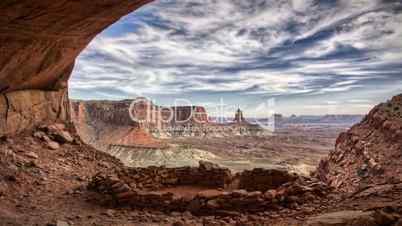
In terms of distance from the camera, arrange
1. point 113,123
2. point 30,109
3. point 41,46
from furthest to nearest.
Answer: point 113,123, point 30,109, point 41,46

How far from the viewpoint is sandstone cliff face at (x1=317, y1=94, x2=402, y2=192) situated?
10.2 metres

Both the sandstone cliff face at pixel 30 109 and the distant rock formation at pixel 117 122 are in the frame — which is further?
the distant rock formation at pixel 117 122

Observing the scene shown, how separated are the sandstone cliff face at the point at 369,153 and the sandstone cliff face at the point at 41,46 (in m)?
7.90

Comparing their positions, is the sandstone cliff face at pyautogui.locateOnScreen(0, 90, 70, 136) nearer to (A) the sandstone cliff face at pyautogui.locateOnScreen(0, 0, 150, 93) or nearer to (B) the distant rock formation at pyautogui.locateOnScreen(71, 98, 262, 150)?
(A) the sandstone cliff face at pyautogui.locateOnScreen(0, 0, 150, 93)

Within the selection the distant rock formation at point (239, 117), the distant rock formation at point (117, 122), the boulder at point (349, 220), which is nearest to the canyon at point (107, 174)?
the boulder at point (349, 220)

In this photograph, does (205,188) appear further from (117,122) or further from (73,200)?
(117,122)

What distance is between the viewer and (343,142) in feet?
50.6

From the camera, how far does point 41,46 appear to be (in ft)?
31.6

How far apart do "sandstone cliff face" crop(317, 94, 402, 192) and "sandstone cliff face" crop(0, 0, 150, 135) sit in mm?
7902

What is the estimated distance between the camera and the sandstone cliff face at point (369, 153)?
10172mm

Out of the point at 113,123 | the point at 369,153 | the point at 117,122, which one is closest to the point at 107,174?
the point at 369,153

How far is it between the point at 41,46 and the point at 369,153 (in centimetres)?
1123

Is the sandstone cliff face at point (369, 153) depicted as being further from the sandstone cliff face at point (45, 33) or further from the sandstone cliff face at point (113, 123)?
the sandstone cliff face at point (113, 123)

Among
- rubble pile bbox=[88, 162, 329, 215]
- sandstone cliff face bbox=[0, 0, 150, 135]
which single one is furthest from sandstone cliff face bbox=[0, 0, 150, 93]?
rubble pile bbox=[88, 162, 329, 215]
